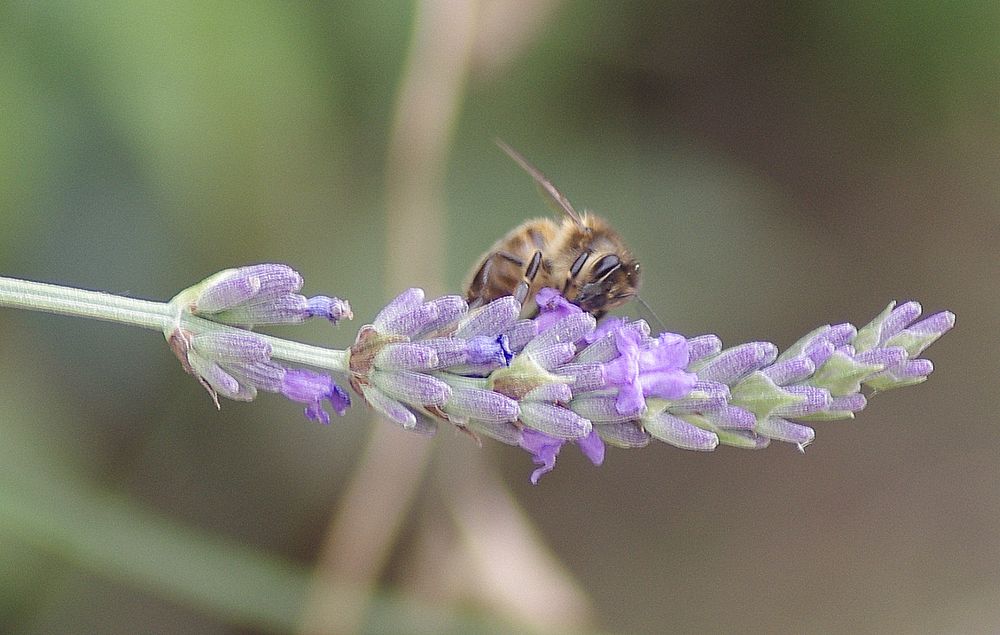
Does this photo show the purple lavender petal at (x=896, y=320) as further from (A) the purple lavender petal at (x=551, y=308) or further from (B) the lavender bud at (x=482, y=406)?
(B) the lavender bud at (x=482, y=406)

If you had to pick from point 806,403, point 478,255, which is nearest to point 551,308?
point 806,403

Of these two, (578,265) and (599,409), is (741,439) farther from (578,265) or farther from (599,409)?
(578,265)

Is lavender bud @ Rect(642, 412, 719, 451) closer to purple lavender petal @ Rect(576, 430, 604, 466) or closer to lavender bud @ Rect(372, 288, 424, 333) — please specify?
purple lavender petal @ Rect(576, 430, 604, 466)

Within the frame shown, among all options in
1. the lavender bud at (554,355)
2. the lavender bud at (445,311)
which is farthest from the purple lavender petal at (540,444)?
the lavender bud at (445,311)

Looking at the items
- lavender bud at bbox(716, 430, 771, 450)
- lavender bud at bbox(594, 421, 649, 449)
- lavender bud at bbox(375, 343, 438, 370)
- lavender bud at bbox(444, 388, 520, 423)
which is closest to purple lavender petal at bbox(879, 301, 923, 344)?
lavender bud at bbox(716, 430, 771, 450)

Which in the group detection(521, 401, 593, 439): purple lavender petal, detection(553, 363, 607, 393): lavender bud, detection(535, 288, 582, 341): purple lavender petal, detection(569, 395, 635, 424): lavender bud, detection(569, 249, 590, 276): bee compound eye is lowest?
detection(521, 401, 593, 439): purple lavender petal

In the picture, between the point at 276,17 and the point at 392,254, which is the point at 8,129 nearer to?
the point at 276,17

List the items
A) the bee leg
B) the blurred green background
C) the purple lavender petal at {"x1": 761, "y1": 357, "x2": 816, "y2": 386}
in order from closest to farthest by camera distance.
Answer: the purple lavender petal at {"x1": 761, "y1": 357, "x2": 816, "y2": 386} < the bee leg < the blurred green background
